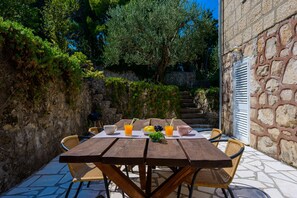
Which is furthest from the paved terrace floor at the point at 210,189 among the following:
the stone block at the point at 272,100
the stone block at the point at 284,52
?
the stone block at the point at 284,52

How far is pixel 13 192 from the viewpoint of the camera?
90.8 inches

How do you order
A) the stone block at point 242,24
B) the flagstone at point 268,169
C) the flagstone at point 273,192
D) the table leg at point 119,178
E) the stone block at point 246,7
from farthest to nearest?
1. the stone block at point 242,24
2. the stone block at point 246,7
3. the flagstone at point 268,169
4. the flagstone at point 273,192
5. the table leg at point 119,178

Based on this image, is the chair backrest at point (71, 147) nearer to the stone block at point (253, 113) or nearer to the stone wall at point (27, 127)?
the stone wall at point (27, 127)

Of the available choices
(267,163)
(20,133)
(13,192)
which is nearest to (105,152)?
(13,192)

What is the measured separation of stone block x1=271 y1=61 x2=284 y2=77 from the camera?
332 centimetres

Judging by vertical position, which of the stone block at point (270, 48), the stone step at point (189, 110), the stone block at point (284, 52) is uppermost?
the stone block at point (270, 48)

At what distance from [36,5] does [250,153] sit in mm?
14528

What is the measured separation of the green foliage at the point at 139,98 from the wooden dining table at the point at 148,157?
454cm

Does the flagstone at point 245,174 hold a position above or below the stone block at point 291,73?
below

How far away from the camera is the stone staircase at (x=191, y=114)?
6914 mm

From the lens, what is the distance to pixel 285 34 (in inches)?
126

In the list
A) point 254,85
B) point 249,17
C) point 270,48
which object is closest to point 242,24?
point 249,17

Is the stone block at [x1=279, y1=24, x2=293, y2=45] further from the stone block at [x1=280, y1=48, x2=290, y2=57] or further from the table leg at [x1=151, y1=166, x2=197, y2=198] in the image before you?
the table leg at [x1=151, y1=166, x2=197, y2=198]

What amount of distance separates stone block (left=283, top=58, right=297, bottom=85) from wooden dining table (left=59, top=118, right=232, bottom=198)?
2.24m
